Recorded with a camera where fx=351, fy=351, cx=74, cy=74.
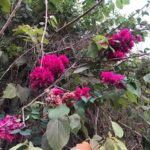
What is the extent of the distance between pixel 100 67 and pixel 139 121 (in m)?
0.24

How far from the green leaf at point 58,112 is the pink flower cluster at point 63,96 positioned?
0.02 m

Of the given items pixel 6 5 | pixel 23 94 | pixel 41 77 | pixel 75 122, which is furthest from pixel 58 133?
pixel 6 5

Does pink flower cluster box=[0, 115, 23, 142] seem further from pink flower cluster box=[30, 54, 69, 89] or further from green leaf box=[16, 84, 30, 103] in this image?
green leaf box=[16, 84, 30, 103]

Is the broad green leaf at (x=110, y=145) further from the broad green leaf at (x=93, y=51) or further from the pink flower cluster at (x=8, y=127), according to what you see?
the broad green leaf at (x=93, y=51)

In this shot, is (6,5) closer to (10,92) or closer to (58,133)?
(10,92)

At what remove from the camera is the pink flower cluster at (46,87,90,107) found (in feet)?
2.88

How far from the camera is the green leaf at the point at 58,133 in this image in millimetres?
862

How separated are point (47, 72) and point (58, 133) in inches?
7.4

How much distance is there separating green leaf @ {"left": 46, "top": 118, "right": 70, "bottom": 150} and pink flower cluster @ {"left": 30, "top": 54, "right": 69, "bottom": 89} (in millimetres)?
133

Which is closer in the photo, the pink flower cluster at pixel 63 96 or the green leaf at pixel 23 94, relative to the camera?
the pink flower cluster at pixel 63 96

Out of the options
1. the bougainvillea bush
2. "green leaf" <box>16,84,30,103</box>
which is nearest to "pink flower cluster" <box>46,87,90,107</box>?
the bougainvillea bush

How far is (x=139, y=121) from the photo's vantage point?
1.27 metres

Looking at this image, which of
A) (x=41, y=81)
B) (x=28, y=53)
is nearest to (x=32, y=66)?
(x=28, y=53)

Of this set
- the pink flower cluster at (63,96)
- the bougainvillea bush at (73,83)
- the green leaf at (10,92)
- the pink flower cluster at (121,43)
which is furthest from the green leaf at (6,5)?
the pink flower cluster at (63,96)
